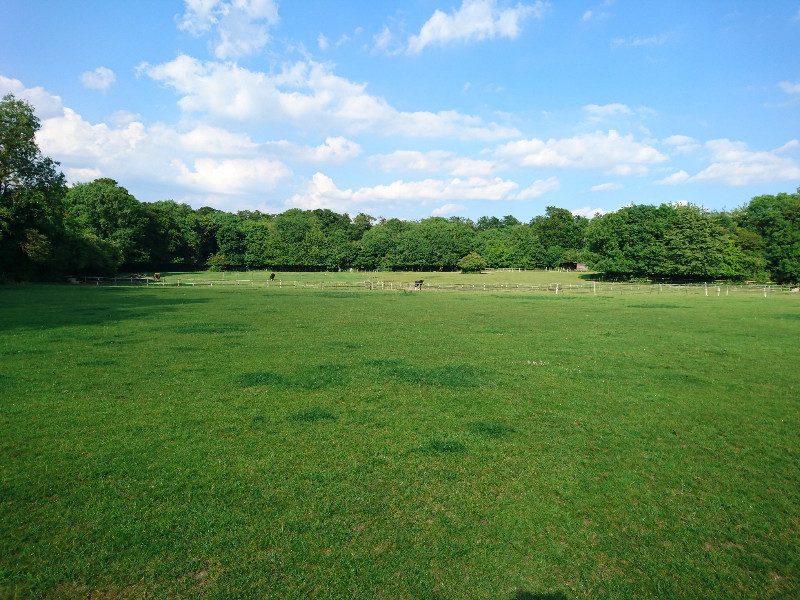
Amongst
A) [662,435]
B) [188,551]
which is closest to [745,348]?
[662,435]

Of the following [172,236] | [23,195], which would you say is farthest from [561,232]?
[23,195]

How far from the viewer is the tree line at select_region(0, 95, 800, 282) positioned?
1860 inches

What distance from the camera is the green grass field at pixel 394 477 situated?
4.64m

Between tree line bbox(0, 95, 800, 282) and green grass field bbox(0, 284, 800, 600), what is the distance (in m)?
45.0

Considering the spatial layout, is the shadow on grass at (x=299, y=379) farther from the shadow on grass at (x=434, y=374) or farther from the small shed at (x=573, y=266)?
the small shed at (x=573, y=266)

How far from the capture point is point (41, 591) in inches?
170

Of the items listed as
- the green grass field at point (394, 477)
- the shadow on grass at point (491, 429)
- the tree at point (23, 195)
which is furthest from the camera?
the tree at point (23, 195)

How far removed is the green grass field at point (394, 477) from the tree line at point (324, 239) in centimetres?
4496

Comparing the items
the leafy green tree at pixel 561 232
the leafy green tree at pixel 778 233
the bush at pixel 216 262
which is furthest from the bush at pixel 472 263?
the bush at pixel 216 262

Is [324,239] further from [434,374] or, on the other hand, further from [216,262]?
[434,374]

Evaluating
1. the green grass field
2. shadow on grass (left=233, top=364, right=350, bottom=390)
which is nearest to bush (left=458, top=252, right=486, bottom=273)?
the green grass field

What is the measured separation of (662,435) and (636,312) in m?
26.9

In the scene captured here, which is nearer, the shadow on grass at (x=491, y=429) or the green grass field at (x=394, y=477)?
the green grass field at (x=394, y=477)

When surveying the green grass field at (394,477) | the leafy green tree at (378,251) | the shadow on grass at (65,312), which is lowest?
the green grass field at (394,477)
